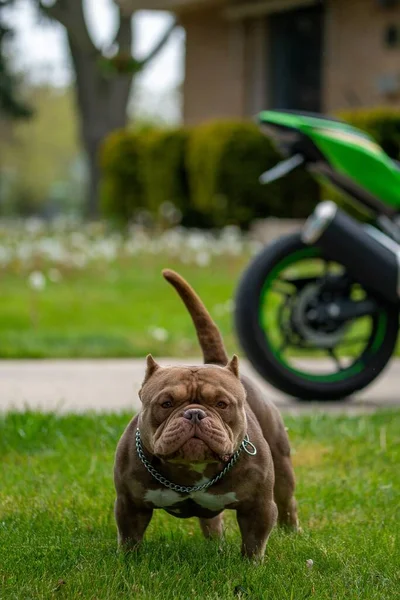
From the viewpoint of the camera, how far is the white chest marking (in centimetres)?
327

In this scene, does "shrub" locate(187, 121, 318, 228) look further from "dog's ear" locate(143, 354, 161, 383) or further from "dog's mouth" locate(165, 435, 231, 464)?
"dog's mouth" locate(165, 435, 231, 464)

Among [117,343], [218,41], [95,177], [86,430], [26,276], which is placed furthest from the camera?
[95,177]

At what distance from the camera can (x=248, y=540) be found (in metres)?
3.37

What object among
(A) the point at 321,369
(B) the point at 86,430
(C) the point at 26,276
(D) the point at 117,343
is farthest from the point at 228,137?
(B) the point at 86,430

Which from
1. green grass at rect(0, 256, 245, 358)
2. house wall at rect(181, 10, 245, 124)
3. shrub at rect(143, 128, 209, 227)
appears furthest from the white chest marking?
house wall at rect(181, 10, 245, 124)

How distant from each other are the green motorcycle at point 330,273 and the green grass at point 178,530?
2.16 ft

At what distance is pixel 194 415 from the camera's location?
3041mm

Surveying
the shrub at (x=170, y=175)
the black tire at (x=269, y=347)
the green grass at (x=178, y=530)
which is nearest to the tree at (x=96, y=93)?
the shrub at (x=170, y=175)

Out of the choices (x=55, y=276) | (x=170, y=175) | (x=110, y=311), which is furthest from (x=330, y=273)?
(x=170, y=175)

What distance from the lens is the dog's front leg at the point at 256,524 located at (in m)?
3.33

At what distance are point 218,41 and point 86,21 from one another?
6.19m

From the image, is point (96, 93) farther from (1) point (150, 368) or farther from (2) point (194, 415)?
(2) point (194, 415)

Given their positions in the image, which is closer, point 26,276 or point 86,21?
point 26,276

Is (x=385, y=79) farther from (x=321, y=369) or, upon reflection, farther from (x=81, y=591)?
(x=81, y=591)
